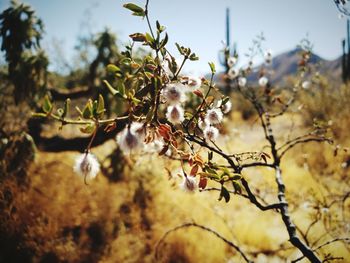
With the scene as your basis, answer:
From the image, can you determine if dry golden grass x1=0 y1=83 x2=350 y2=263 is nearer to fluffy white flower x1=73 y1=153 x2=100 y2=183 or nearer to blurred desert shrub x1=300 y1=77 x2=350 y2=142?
fluffy white flower x1=73 y1=153 x2=100 y2=183

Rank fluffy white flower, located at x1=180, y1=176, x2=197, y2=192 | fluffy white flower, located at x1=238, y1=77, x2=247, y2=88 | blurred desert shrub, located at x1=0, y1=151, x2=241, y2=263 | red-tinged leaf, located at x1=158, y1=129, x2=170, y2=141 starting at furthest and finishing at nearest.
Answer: fluffy white flower, located at x1=238, y1=77, x2=247, y2=88 < blurred desert shrub, located at x1=0, y1=151, x2=241, y2=263 < fluffy white flower, located at x1=180, y1=176, x2=197, y2=192 < red-tinged leaf, located at x1=158, y1=129, x2=170, y2=141

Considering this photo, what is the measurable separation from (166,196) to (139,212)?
550 millimetres

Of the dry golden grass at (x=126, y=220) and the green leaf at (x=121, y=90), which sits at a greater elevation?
the green leaf at (x=121, y=90)

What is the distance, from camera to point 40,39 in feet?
16.5

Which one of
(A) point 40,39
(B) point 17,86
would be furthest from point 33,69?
(A) point 40,39

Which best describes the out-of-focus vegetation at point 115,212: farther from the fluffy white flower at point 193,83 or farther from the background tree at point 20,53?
the fluffy white flower at point 193,83

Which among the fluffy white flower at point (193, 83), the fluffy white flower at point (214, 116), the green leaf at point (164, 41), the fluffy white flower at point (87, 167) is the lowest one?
the fluffy white flower at point (87, 167)

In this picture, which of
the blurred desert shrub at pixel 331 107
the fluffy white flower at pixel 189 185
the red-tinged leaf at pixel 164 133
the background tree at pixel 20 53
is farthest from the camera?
the blurred desert shrub at pixel 331 107

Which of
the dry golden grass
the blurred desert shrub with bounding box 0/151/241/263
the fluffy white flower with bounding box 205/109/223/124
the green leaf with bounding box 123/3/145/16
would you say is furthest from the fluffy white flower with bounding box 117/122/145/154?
the blurred desert shrub with bounding box 0/151/241/263

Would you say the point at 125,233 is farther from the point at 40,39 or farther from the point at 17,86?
the point at 40,39

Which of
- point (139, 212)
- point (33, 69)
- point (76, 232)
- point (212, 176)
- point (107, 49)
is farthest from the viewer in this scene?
point (107, 49)

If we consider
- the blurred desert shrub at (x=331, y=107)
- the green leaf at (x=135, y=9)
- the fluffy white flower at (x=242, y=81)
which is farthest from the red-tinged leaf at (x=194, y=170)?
the blurred desert shrub at (x=331, y=107)

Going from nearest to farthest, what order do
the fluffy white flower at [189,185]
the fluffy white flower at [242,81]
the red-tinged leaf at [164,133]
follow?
the red-tinged leaf at [164,133], the fluffy white flower at [189,185], the fluffy white flower at [242,81]

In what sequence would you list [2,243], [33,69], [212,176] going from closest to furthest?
[212,176]
[2,243]
[33,69]
